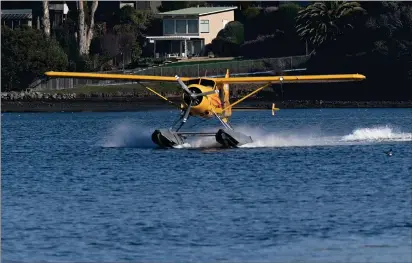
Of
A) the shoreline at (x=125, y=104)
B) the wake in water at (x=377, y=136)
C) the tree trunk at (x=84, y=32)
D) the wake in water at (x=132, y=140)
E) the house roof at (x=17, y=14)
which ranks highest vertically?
the house roof at (x=17, y=14)

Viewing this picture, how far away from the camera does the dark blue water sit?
62.9 feet

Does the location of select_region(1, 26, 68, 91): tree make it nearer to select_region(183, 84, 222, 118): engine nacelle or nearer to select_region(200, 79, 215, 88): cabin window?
select_region(200, 79, 215, 88): cabin window

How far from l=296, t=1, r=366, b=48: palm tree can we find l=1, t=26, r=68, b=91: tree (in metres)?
14.6

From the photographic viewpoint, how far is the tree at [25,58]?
229 ft

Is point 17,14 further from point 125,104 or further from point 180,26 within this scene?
point 125,104

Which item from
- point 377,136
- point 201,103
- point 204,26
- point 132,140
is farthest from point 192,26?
point 201,103

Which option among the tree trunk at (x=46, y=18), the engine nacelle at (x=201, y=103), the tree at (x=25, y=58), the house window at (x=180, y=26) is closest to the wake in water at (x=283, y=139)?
the engine nacelle at (x=201, y=103)

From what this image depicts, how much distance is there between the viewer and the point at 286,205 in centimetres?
2367

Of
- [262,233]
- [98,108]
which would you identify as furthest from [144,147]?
[98,108]

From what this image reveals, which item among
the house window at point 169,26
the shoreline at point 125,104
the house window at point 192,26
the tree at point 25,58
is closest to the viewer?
the shoreline at point 125,104

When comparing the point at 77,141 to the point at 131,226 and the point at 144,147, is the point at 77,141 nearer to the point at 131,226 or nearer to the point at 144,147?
the point at 144,147

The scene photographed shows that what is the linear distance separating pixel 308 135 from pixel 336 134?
212 cm

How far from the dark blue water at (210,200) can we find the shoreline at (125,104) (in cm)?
2368

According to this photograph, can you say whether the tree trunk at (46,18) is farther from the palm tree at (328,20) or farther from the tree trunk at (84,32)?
the palm tree at (328,20)
